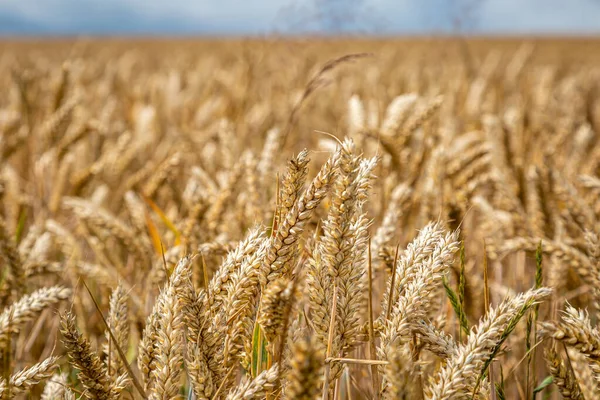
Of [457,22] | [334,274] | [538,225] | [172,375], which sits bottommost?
[172,375]

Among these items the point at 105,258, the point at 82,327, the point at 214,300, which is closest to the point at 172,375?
the point at 214,300

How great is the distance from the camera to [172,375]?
62 centimetres

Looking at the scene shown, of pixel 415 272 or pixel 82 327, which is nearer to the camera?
pixel 415 272

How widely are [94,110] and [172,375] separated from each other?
12.4ft

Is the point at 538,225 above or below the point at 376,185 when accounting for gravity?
below

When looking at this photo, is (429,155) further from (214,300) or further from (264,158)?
(214,300)

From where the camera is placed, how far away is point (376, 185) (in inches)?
67.2

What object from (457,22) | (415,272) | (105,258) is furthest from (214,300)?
(457,22)

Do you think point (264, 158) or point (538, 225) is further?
point (538, 225)

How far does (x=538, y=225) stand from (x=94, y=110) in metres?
3.41

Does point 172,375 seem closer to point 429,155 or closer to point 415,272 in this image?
point 415,272

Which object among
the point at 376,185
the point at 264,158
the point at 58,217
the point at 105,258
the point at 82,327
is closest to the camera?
the point at 82,327

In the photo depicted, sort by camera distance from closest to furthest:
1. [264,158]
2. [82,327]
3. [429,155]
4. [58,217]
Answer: [82,327] < [264,158] < [429,155] < [58,217]

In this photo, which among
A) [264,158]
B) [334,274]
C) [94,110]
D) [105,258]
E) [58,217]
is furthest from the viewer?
[94,110]
